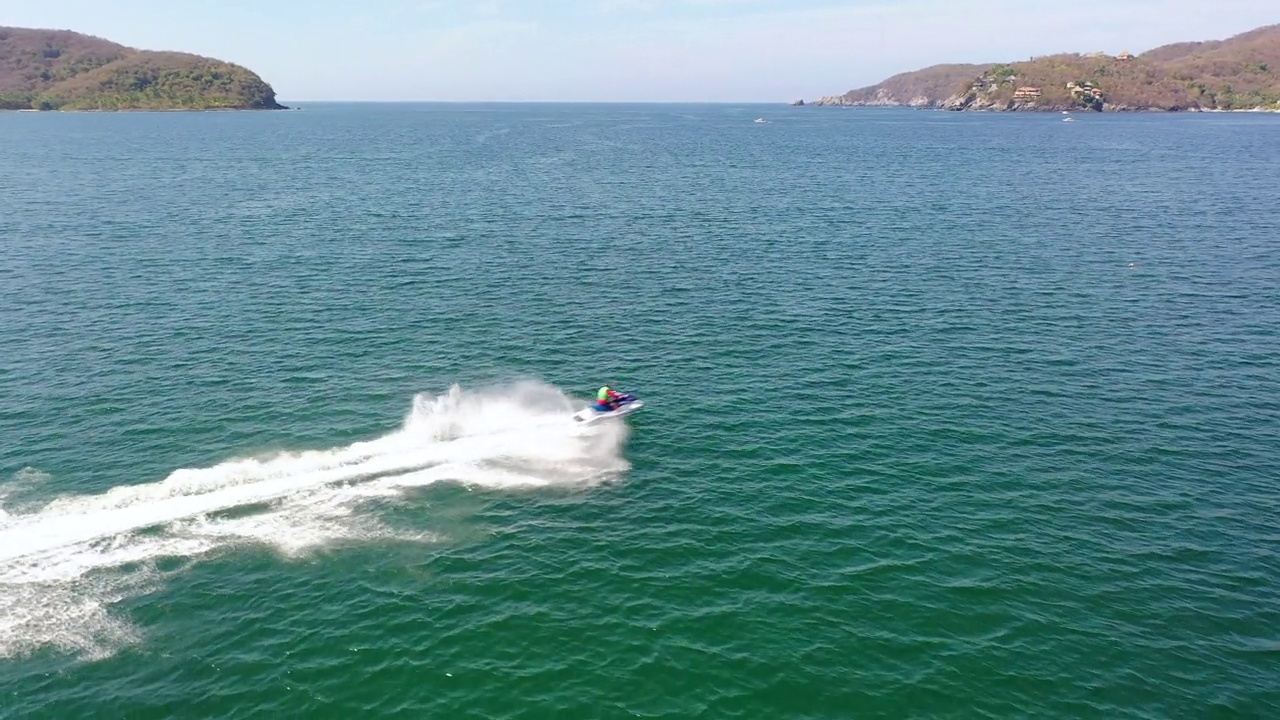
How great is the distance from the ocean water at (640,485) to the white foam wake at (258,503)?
0.24 meters

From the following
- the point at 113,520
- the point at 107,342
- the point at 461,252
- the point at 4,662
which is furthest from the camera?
the point at 461,252

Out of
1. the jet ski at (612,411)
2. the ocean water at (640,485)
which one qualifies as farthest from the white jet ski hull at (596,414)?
the ocean water at (640,485)

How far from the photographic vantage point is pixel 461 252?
112875 mm

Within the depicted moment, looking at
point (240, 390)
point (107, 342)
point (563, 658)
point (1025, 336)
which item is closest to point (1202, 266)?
point (1025, 336)

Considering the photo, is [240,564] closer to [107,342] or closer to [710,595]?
[710,595]

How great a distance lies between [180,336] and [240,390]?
16825mm

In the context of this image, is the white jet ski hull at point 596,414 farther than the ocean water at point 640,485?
Yes

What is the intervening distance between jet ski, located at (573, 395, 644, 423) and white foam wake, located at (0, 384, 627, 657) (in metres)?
0.85

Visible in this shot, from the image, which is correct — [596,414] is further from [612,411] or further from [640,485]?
[640,485]

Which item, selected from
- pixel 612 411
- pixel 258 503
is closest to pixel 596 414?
pixel 612 411

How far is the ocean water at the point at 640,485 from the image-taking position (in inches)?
1478

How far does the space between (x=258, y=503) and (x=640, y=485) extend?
2465cm

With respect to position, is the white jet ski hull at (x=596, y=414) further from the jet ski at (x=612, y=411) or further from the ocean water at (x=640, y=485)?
the ocean water at (x=640, y=485)

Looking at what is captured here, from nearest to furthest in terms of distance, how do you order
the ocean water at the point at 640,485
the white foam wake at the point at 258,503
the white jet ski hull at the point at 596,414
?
the ocean water at the point at 640,485, the white foam wake at the point at 258,503, the white jet ski hull at the point at 596,414
